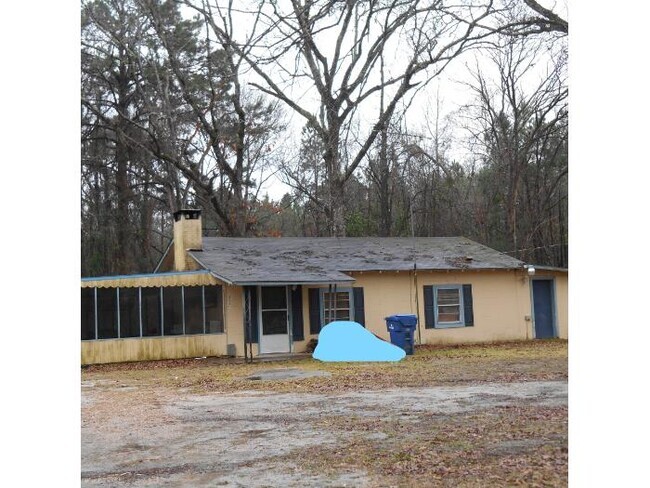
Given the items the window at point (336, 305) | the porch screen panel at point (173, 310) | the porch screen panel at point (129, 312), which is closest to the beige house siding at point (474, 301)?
the window at point (336, 305)

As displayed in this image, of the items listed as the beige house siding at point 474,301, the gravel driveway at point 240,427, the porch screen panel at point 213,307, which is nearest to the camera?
the gravel driveway at point 240,427

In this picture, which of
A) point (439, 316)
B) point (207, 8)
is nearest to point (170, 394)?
point (439, 316)

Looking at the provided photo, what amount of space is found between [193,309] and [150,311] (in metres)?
1.00

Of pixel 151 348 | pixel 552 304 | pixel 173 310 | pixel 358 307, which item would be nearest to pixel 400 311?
pixel 358 307

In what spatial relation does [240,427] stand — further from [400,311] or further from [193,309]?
[400,311]

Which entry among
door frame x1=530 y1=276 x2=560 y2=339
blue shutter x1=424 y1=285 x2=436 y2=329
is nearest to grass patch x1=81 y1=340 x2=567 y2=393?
blue shutter x1=424 y1=285 x2=436 y2=329

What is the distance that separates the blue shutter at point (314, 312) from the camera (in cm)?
1850

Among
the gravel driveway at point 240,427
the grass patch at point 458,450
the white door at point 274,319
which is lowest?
the gravel driveway at point 240,427

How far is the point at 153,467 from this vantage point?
6.89 meters

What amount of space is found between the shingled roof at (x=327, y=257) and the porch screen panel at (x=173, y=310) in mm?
961

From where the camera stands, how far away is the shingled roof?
17531 mm

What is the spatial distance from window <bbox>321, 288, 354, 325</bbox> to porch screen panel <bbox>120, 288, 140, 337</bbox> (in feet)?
14.8

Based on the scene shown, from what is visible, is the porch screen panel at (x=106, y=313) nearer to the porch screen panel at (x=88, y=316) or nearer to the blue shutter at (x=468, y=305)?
the porch screen panel at (x=88, y=316)

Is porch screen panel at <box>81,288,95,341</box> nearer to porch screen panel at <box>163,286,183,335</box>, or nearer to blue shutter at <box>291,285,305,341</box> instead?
porch screen panel at <box>163,286,183,335</box>
